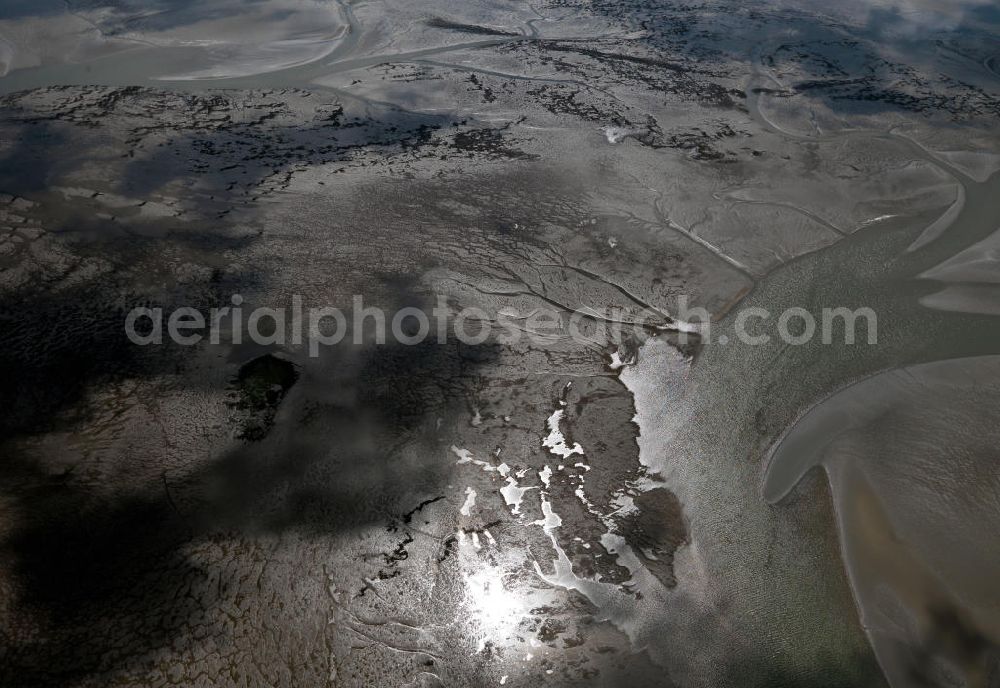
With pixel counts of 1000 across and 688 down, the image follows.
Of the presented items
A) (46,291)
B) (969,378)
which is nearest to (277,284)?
(46,291)

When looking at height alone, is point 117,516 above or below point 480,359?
below

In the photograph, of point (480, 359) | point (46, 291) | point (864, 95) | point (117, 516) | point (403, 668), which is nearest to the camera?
point (403, 668)

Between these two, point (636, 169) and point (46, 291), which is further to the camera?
point (636, 169)

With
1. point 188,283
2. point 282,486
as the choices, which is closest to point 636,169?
point 188,283

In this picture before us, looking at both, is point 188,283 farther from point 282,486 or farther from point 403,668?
point 403,668

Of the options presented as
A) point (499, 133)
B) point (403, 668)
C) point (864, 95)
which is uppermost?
point (864, 95)

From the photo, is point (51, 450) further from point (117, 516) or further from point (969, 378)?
point (969, 378)

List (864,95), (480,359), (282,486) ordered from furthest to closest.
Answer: (864,95) → (480,359) → (282,486)
